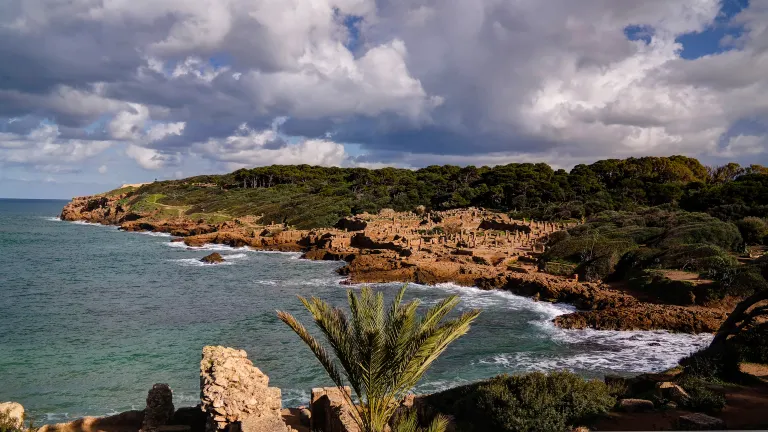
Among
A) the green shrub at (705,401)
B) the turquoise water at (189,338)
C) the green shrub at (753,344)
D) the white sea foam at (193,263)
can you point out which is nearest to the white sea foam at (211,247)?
the white sea foam at (193,263)

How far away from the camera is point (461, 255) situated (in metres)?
40.7

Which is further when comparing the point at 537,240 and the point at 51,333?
the point at 537,240

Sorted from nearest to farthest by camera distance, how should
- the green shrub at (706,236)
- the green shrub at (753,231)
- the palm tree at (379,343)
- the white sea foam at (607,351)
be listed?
the palm tree at (379,343) → the white sea foam at (607,351) → the green shrub at (706,236) → the green shrub at (753,231)

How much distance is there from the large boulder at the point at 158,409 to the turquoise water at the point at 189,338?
3852 mm

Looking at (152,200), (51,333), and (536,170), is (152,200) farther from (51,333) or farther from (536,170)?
(51,333)

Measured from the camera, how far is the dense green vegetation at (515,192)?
58844 millimetres

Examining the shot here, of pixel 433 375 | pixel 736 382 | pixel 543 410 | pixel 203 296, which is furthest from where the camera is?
pixel 203 296

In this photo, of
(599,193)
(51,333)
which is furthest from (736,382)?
(599,193)

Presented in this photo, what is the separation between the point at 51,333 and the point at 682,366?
2695cm

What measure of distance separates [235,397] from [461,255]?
3121 centimetres

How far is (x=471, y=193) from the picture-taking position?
79.9 m

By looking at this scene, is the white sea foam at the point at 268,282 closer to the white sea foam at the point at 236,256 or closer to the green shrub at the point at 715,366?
the white sea foam at the point at 236,256

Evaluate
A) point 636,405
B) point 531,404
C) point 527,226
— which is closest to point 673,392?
point 636,405

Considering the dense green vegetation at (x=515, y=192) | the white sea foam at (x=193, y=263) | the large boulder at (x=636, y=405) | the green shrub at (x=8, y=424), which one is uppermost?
the dense green vegetation at (x=515, y=192)
